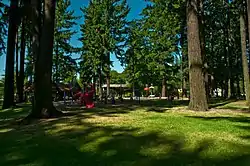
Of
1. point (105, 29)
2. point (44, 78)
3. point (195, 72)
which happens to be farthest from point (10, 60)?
point (105, 29)

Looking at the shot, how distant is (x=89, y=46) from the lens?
41.4 metres

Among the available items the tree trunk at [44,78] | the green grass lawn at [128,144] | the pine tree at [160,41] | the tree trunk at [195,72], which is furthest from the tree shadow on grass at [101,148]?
the pine tree at [160,41]

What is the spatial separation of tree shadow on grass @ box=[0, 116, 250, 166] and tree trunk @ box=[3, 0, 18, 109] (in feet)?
39.2

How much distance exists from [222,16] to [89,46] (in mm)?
16234

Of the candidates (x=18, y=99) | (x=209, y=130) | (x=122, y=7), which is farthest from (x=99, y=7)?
(x=209, y=130)

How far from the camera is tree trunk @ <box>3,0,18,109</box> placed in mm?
19656

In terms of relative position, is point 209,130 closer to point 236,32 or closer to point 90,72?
point 236,32

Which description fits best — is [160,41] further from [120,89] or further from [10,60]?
[10,60]

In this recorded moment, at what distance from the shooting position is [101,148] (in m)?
6.14

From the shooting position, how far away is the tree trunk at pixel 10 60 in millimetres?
19656

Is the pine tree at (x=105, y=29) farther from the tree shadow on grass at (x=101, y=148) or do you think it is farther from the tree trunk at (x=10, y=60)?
the tree shadow on grass at (x=101, y=148)

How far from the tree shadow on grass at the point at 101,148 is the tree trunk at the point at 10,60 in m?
11.9

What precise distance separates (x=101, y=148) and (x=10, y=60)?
15.7 metres

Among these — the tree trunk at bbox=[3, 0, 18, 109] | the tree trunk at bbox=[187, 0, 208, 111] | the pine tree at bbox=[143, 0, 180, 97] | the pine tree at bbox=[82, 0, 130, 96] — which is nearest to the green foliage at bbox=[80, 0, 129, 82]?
the pine tree at bbox=[82, 0, 130, 96]
